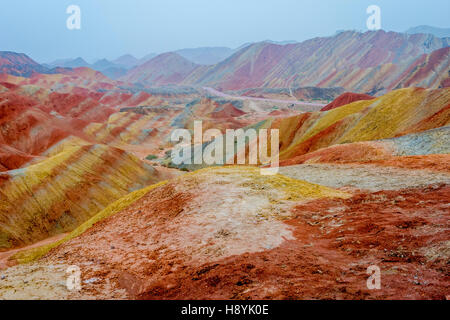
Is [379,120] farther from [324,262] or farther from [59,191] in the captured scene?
[59,191]

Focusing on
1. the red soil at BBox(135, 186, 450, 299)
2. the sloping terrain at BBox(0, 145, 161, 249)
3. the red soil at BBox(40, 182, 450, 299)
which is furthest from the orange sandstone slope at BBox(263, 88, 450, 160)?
the red soil at BBox(135, 186, 450, 299)

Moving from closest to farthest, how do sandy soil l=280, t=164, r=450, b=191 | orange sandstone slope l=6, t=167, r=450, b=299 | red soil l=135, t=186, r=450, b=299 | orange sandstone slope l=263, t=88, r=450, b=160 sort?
red soil l=135, t=186, r=450, b=299 → orange sandstone slope l=6, t=167, r=450, b=299 → sandy soil l=280, t=164, r=450, b=191 → orange sandstone slope l=263, t=88, r=450, b=160

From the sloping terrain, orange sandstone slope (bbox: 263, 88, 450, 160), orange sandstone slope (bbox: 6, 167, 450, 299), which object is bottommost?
the sloping terrain

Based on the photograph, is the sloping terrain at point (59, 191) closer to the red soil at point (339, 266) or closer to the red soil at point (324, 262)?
the red soil at point (324, 262)

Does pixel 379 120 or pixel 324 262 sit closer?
pixel 324 262

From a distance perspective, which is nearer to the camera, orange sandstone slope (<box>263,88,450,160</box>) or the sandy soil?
the sandy soil

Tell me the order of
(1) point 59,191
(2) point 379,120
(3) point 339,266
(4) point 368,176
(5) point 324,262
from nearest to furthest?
(3) point 339,266 < (5) point 324,262 < (4) point 368,176 < (1) point 59,191 < (2) point 379,120

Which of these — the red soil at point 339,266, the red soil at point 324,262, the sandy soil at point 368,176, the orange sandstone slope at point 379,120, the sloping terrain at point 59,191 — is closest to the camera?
the red soil at point 339,266

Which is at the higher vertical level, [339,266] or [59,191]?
[339,266]

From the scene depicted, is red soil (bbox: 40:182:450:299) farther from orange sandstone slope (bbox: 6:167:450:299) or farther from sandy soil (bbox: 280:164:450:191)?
sandy soil (bbox: 280:164:450:191)

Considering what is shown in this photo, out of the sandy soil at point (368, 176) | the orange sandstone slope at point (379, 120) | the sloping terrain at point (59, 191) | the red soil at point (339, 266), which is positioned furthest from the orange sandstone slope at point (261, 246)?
the orange sandstone slope at point (379, 120)

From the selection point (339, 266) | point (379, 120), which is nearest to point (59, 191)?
point (339, 266)

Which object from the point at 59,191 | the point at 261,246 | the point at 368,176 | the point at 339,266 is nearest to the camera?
the point at 339,266

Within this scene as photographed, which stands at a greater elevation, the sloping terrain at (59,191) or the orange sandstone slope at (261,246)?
the orange sandstone slope at (261,246)
